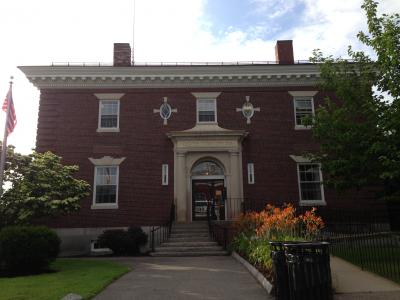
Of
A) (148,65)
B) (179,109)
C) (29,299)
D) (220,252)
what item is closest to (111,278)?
(29,299)

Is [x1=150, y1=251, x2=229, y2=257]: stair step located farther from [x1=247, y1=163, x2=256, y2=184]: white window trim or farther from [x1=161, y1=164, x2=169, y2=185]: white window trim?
[x1=247, y1=163, x2=256, y2=184]: white window trim

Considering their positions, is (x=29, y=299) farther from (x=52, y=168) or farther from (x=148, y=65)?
(x=148, y=65)

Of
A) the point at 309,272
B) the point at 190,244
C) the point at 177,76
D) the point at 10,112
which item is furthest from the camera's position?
the point at 177,76

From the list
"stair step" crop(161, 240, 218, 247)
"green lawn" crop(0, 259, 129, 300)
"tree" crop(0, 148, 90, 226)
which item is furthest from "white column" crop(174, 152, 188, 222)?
"green lawn" crop(0, 259, 129, 300)

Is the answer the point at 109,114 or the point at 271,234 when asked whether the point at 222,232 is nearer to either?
the point at 271,234

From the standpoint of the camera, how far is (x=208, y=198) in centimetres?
1991

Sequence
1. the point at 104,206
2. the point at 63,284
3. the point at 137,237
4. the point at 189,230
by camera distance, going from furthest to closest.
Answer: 1. the point at 104,206
2. the point at 189,230
3. the point at 137,237
4. the point at 63,284

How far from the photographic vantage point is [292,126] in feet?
66.2

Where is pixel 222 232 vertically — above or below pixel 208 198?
below

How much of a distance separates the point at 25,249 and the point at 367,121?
11.2 metres

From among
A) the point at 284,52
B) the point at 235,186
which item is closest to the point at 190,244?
the point at 235,186

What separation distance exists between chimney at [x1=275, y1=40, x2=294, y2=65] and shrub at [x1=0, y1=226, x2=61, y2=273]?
15.3 metres

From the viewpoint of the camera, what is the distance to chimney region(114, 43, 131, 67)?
845 inches

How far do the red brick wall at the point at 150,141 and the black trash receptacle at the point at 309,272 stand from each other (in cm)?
1221
